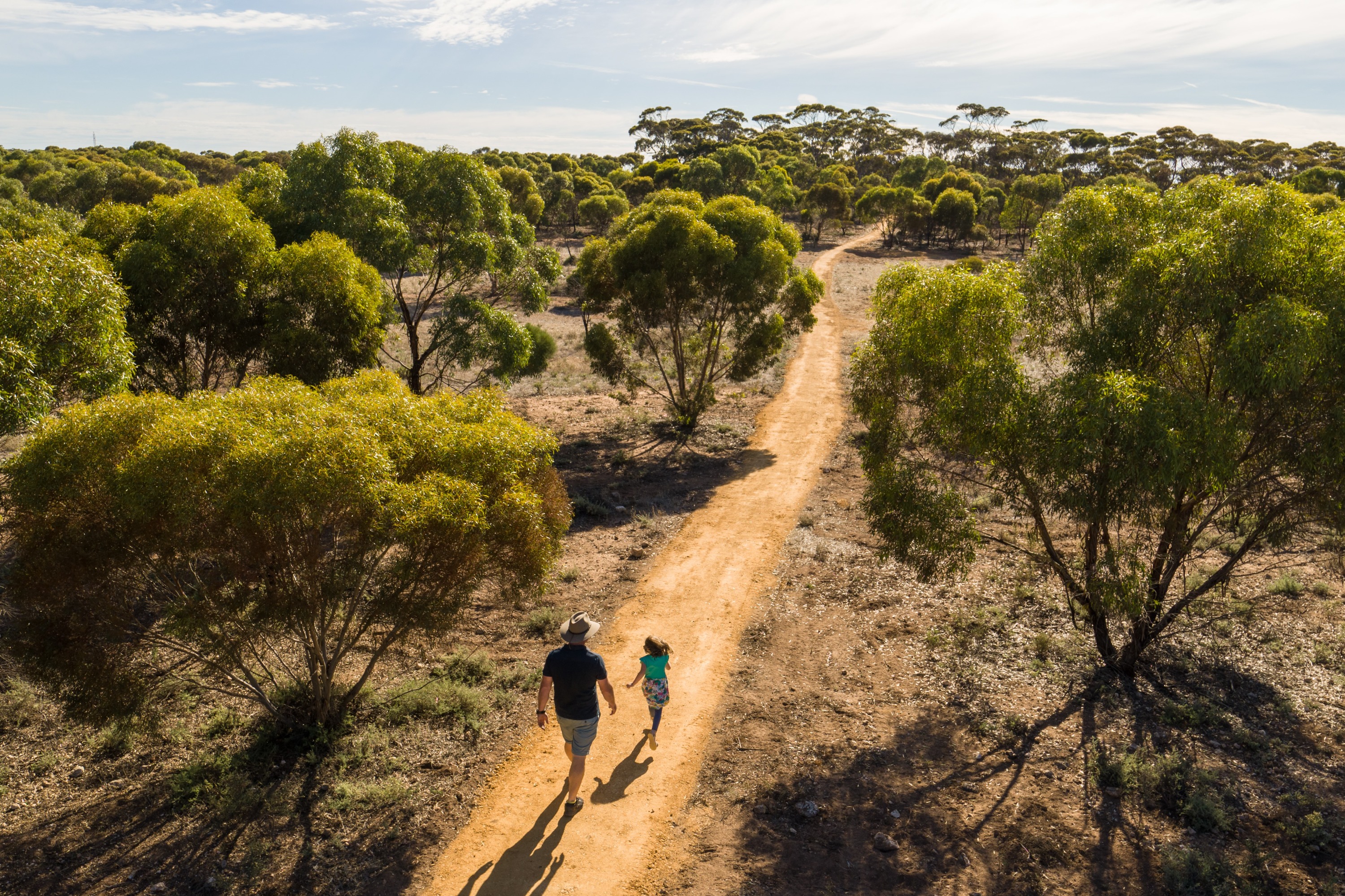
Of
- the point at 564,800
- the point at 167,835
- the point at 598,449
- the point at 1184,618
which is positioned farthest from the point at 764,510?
the point at 167,835

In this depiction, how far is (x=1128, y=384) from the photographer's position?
8719 millimetres

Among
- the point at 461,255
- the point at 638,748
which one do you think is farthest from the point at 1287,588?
the point at 461,255

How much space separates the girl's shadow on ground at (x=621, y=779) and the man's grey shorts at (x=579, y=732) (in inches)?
36.7

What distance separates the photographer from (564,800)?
9.47 meters

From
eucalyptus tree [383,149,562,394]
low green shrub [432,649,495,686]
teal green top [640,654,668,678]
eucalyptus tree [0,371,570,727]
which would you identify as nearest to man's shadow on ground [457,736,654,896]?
teal green top [640,654,668,678]

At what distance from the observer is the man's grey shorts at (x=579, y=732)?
879 cm

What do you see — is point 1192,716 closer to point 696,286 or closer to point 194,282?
point 696,286

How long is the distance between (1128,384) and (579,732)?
796 cm

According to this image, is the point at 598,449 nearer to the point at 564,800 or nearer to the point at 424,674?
the point at 424,674

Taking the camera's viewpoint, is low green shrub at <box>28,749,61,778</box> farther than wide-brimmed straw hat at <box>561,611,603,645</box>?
Yes

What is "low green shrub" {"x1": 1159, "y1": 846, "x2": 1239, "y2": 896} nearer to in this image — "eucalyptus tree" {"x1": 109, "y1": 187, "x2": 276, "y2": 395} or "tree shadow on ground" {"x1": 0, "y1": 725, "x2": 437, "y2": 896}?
"tree shadow on ground" {"x1": 0, "y1": 725, "x2": 437, "y2": 896}

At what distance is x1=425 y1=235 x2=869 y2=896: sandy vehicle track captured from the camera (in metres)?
8.40

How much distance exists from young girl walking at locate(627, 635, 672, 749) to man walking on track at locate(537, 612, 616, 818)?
119cm

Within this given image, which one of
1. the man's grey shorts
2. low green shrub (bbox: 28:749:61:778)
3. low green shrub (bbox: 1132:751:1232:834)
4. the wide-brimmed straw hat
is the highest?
the wide-brimmed straw hat
